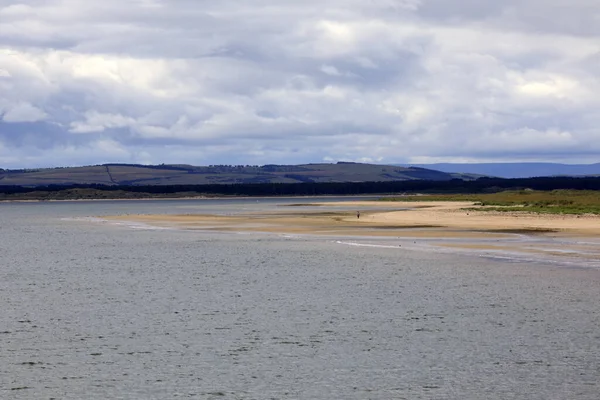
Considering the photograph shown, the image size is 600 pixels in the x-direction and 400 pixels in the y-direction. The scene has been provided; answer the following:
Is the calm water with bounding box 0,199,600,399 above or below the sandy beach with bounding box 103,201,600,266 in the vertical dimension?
below

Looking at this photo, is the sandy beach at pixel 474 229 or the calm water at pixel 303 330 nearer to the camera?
the calm water at pixel 303 330

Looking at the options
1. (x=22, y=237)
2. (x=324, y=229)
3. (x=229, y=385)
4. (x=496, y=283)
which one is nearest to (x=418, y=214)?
(x=324, y=229)

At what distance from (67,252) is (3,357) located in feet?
95.3

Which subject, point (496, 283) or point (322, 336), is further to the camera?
point (496, 283)

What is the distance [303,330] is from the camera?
72.1 ft

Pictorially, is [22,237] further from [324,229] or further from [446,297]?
[446,297]

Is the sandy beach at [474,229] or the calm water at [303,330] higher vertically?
the sandy beach at [474,229]

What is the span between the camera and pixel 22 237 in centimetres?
6431

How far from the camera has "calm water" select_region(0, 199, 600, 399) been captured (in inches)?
654

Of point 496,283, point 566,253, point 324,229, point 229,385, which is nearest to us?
point 229,385

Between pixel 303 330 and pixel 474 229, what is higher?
pixel 474 229

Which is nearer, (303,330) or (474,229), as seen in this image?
(303,330)

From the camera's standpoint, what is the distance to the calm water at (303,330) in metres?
16.6

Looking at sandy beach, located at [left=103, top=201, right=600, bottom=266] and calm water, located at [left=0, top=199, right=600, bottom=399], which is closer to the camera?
calm water, located at [left=0, top=199, right=600, bottom=399]
